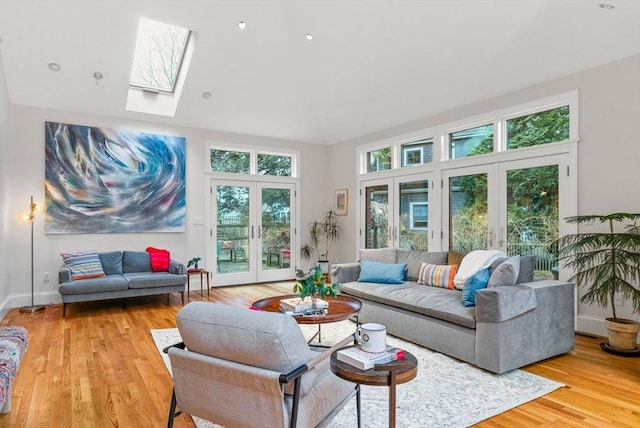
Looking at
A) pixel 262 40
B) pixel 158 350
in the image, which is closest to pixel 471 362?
pixel 158 350

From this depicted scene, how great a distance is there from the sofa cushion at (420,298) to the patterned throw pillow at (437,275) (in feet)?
0.29

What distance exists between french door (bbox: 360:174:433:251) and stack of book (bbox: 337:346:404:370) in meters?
4.37

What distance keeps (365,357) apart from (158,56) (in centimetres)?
594

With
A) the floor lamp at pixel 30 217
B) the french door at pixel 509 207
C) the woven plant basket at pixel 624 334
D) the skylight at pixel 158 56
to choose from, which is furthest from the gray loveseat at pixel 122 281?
the woven plant basket at pixel 624 334

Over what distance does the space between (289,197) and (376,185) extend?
1824 millimetres

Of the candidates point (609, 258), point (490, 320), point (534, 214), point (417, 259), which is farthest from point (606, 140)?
point (490, 320)

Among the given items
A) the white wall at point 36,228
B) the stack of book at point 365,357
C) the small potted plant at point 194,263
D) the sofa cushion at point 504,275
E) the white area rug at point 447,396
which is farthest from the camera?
the small potted plant at point 194,263

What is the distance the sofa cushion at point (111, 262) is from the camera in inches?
221

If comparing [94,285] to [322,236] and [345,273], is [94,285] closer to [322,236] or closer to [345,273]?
[345,273]

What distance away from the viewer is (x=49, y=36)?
4.59 meters

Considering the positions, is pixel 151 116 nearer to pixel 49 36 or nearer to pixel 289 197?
pixel 49 36

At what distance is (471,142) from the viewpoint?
539 cm

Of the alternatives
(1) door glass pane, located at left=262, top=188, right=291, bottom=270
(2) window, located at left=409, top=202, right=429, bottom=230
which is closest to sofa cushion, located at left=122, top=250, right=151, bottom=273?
(1) door glass pane, located at left=262, top=188, right=291, bottom=270

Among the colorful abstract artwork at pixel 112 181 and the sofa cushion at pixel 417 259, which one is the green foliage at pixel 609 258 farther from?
the colorful abstract artwork at pixel 112 181
